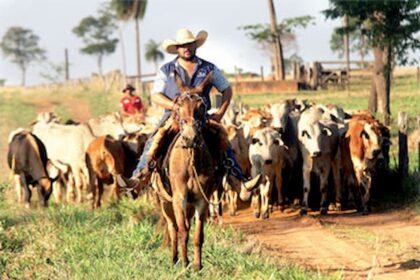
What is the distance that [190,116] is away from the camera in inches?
348

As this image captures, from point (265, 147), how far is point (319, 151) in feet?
3.07

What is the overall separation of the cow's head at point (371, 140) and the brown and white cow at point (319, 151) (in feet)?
2.22

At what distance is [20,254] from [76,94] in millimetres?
44761

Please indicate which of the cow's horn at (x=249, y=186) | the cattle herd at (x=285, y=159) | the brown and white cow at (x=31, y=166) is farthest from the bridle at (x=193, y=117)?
the brown and white cow at (x=31, y=166)

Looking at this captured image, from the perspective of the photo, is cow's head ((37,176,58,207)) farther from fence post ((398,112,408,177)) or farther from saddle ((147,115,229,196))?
saddle ((147,115,229,196))

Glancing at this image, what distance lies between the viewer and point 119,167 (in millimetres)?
16406

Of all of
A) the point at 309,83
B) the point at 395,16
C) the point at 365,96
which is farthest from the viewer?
the point at 309,83

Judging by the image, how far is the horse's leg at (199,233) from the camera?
29.8 feet

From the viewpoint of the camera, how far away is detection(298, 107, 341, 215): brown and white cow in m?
15.3

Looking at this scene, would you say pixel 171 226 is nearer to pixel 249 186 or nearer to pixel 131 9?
pixel 249 186

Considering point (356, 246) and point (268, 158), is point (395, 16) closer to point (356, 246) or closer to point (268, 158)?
point (268, 158)

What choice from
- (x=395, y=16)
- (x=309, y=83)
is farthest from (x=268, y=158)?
(x=309, y=83)

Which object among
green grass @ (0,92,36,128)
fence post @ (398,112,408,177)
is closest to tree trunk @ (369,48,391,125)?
fence post @ (398,112,408,177)

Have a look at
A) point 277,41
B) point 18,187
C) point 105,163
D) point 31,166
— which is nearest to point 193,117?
point 105,163
